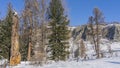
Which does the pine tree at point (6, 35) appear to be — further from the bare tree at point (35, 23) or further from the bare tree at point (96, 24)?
the bare tree at point (96, 24)

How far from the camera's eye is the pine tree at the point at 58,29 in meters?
38.2

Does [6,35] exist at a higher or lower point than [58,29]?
lower

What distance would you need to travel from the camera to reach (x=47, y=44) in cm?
3791

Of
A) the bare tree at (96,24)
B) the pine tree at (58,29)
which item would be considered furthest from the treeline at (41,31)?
the bare tree at (96,24)

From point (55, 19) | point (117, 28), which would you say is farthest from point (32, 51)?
point (117, 28)

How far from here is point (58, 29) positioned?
129ft

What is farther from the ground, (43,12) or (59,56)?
(43,12)

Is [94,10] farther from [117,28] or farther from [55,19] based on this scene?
[117,28]

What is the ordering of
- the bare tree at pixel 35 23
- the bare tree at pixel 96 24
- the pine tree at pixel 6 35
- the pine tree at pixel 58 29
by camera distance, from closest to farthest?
the bare tree at pixel 35 23 → the pine tree at pixel 58 29 → the pine tree at pixel 6 35 → the bare tree at pixel 96 24

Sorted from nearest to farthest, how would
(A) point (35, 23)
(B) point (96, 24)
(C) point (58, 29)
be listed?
(A) point (35, 23) → (C) point (58, 29) → (B) point (96, 24)

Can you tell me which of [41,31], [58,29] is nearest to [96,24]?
[58,29]

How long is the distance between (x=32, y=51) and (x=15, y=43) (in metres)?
20.3

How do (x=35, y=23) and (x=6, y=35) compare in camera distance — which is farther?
(x=6, y=35)

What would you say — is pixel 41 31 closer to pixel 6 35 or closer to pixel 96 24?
pixel 6 35
